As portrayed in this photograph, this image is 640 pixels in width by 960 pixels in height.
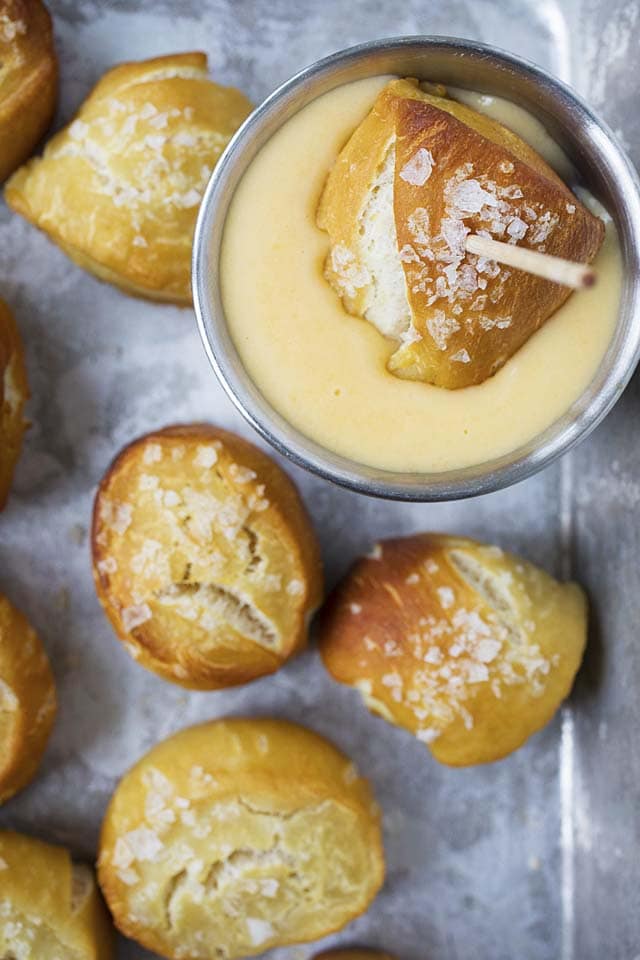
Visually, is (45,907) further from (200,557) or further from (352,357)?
(352,357)

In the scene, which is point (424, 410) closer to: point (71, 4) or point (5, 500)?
point (5, 500)

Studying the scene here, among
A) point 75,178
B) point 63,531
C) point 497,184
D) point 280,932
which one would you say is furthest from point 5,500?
point 497,184

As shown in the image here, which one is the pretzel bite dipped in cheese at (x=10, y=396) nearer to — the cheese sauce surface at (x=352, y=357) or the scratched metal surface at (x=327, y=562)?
the scratched metal surface at (x=327, y=562)

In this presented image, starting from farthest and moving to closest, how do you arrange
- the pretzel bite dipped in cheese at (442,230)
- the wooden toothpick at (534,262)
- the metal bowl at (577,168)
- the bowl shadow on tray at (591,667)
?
the bowl shadow on tray at (591,667), the metal bowl at (577,168), the pretzel bite dipped in cheese at (442,230), the wooden toothpick at (534,262)

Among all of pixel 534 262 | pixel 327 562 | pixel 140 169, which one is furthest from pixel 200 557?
pixel 534 262

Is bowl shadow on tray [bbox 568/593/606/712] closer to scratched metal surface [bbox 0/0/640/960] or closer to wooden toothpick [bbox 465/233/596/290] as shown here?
scratched metal surface [bbox 0/0/640/960]

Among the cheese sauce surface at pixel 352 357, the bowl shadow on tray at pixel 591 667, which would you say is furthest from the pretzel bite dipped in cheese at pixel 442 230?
the bowl shadow on tray at pixel 591 667
